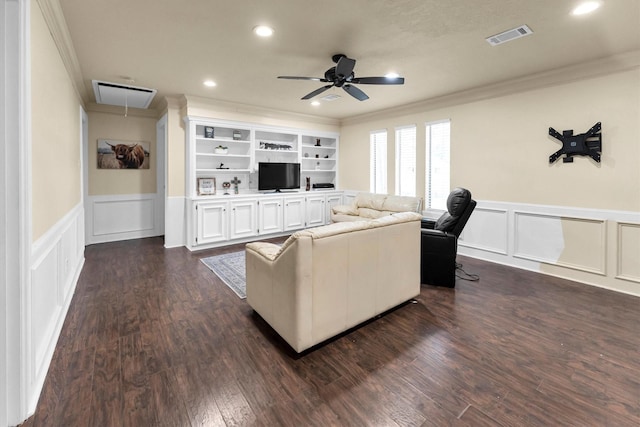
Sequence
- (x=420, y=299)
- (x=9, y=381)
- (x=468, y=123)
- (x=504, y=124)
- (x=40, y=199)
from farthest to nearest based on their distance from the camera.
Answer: (x=468, y=123), (x=504, y=124), (x=420, y=299), (x=40, y=199), (x=9, y=381)

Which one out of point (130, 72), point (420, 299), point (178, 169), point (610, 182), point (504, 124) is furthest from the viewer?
point (178, 169)

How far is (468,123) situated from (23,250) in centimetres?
548

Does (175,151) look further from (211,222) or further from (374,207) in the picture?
(374,207)

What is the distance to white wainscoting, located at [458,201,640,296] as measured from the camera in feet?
11.6

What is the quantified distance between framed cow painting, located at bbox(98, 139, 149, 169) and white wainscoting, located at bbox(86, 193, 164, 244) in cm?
60

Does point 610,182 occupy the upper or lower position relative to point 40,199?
upper

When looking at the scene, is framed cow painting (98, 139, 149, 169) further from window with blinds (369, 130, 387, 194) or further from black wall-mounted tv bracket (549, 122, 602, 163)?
black wall-mounted tv bracket (549, 122, 602, 163)

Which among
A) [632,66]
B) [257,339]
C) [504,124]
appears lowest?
[257,339]

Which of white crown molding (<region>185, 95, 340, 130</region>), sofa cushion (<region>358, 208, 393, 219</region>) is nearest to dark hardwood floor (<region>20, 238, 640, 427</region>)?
sofa cushion (<region>358, 208, 393, 219</region>)

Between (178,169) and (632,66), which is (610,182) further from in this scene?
(178,169)

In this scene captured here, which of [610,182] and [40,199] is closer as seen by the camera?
[40,199]

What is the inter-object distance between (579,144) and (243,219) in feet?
17.3

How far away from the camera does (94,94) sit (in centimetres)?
495

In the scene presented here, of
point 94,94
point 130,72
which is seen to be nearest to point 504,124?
point 130,72
